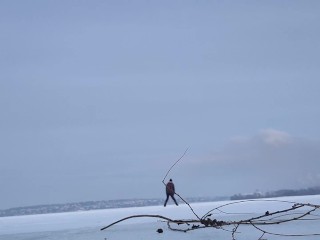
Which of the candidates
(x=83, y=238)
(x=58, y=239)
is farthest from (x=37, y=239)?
(x=83, y=238)

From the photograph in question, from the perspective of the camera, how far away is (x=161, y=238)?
8.27 meters

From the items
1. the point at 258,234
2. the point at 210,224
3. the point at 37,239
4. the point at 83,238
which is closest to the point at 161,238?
the point at 258,234

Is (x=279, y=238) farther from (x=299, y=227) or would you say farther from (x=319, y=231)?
(x=299, y=227)

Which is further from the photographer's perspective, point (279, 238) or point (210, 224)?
point (279, 238)

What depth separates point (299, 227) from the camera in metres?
9.95

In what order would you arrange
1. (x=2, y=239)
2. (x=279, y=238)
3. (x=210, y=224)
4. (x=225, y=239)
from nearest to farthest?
(x=210, y=224) → (x=279, y=238) → (x=225, y=239) → (x=2, y=239)

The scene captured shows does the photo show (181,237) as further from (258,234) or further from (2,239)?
(2,239)

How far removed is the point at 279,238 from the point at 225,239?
94 cm

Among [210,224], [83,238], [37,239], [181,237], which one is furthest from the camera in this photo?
[37,239]

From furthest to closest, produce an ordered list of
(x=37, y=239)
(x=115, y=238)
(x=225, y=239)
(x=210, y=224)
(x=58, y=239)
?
1. (x=37, y=239)
2. (x=58, y=239)
3. (x=115, y=238)
4. (x=225, y=239)
5. (x=210, y=224)

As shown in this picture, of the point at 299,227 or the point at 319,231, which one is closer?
the point at 319,231

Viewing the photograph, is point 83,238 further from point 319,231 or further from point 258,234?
point 319,231

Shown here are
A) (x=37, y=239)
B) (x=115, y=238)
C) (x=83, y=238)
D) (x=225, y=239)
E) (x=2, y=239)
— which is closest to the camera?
(x=225, y=239)

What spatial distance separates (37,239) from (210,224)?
992 centimetres
